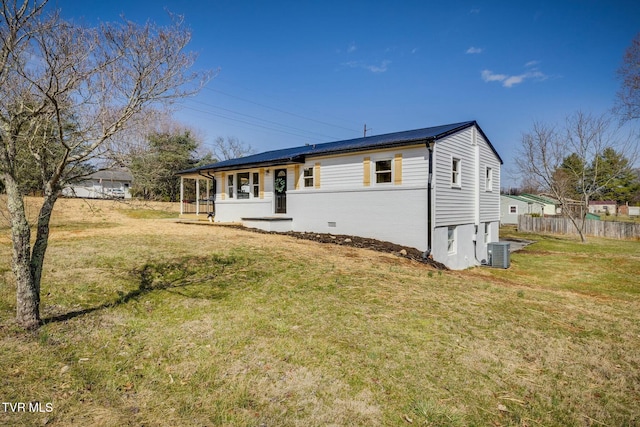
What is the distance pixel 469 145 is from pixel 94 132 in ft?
47.6

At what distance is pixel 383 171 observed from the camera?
13500 mm

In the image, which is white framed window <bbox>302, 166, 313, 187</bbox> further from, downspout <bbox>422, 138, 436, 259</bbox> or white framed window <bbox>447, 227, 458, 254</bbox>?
white framed window <bbox>447, 227, 458, 254</bbox>

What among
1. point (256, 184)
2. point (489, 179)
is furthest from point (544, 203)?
point (256, 184)

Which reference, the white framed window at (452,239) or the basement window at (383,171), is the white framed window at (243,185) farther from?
the white framed window at (452,239)

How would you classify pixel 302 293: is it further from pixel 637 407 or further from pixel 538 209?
pixel 538 209

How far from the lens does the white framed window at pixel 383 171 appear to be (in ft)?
44.3

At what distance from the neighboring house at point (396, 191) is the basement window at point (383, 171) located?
0.04 meters

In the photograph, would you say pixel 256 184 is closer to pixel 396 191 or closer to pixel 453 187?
pixel 396 191

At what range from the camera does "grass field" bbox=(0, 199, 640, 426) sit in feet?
9.99

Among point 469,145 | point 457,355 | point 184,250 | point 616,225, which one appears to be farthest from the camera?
point 616,225

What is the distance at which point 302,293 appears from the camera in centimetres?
612

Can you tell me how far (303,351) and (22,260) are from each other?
366cm

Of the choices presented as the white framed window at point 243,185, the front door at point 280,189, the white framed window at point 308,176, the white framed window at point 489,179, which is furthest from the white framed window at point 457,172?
the white framed window at point 243,185

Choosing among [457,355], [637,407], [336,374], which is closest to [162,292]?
[336,374]
